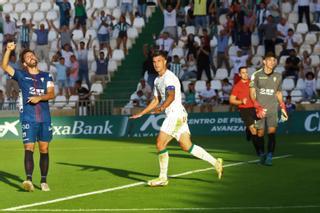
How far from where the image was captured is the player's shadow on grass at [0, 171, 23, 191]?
16.1 metres

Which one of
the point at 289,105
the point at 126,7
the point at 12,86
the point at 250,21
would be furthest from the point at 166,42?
the point at 12,86

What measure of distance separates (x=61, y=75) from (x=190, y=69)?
4943mm

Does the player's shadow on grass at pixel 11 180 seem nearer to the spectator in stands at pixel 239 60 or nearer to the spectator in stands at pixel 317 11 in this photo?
the spectator in stands at pixel 239 60

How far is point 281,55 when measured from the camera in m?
35.4

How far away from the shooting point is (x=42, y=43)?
3959cm

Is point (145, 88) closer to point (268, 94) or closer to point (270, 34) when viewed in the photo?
point (270, 34)

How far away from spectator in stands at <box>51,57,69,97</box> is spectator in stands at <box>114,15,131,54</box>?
2.72 meters

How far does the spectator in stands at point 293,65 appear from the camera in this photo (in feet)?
113

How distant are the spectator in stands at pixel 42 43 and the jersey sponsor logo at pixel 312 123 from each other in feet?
38.8

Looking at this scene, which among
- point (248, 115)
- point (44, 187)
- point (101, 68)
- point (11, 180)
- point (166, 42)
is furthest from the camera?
point (101, 68)

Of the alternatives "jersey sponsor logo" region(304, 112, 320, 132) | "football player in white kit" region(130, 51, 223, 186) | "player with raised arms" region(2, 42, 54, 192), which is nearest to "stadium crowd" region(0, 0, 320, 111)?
"jersey sponsor logo" region(304, 112, 320, 132)

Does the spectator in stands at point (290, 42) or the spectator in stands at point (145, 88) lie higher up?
the spectator in stands at point (290, 42)

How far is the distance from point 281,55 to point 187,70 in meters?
3.52

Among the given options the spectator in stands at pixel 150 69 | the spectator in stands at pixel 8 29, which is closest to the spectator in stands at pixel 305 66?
the spectator in stands at pixel 150 69
